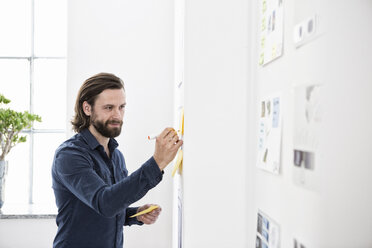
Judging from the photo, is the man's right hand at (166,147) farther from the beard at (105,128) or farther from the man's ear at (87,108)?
the man's ear at (87,108)

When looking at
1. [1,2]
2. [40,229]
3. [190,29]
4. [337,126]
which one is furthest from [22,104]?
[337,126]

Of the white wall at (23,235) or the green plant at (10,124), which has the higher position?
the green plant at (10,124)

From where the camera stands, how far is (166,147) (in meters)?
1.23

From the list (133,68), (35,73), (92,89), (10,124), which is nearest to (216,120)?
(92,89)

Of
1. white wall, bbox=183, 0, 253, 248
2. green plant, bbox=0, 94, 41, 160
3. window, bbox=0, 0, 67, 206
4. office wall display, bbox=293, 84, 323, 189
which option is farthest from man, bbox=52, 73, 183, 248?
window, bbox=0, 0, 67, 206

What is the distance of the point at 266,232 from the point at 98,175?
2.76 ft

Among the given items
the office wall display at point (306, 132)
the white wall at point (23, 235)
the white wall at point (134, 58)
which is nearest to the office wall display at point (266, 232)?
the office wall display at point (306, 132)

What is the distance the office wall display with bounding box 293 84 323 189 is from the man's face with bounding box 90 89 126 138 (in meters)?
1.02

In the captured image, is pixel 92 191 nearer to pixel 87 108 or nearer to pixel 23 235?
pixel 87 108

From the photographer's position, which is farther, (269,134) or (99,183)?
(99,183)

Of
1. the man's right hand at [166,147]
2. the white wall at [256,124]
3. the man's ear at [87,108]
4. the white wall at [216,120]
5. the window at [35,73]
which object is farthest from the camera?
the window at [35,73]

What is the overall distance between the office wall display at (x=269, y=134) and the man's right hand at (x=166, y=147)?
0.36m

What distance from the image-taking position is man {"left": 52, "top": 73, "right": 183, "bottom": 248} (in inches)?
49.8

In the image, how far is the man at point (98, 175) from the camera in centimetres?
126
